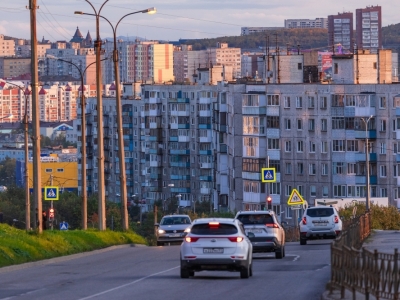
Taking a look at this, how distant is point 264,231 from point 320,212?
42.1ft

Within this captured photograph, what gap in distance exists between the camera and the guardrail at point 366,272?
48.3 ft

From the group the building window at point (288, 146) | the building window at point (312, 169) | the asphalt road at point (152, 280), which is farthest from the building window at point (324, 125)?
the asphalt road at point (152, 280)

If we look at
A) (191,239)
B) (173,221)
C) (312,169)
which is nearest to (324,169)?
(312,169)

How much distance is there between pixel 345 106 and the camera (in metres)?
101

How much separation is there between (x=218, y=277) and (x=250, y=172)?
7984 cm

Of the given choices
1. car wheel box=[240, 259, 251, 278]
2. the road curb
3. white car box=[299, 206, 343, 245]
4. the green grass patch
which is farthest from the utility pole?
white car box=[299, 206, 343, 245]

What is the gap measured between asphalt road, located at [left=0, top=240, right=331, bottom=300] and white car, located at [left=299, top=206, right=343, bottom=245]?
10.3 metres

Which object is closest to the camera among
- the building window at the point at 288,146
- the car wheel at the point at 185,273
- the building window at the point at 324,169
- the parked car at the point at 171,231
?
the car wheel at the point at 185,273

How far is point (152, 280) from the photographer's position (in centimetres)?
2286

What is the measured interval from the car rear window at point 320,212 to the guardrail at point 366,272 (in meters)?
25.6

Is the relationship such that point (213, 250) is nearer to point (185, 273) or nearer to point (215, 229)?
point (215, 229)

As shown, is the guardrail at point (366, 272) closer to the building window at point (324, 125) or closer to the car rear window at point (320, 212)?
the car rear window at point (320, 212)

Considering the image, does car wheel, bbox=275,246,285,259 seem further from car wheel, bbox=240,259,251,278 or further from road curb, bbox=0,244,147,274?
car wheel, bbox=240,259,251,278

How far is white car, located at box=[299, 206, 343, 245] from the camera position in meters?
43.1
